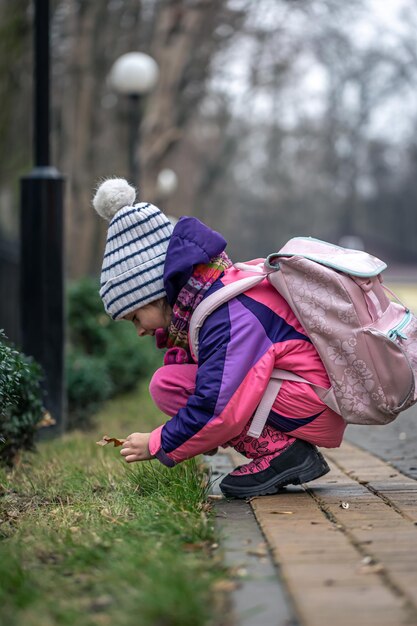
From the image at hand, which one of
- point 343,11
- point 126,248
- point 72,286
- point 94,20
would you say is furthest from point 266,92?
point 126,248

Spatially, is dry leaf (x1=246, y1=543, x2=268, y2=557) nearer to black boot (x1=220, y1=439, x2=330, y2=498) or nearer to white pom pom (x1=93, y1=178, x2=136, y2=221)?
black boot (x1=220, y1=439, x2=330, y2=498)

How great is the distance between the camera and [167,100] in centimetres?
1698

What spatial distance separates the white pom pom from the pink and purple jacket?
0.93 feet

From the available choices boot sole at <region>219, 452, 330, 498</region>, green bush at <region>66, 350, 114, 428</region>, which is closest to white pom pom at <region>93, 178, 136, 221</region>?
boot sole at <region>219, 452, 330, 498</region>

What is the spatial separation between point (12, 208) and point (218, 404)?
17315mm

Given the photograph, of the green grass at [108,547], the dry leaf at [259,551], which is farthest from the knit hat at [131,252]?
the dry leaf at [259,551]

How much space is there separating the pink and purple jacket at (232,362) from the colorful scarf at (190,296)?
0.09 feet

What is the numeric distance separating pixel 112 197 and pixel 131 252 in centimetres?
24

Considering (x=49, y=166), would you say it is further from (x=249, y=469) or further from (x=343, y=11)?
(x=343, y=11)

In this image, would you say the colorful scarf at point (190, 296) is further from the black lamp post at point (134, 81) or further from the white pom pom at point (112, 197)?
the black lamp post at point (134, 81)

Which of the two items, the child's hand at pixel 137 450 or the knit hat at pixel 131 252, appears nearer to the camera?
the child's hand at pixel 137 450

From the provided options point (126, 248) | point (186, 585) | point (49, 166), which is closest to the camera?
point (186, 585)

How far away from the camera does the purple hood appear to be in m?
3.43

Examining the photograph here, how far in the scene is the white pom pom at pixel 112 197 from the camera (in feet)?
12.0
